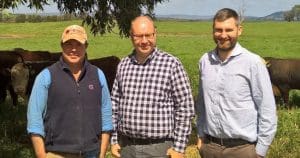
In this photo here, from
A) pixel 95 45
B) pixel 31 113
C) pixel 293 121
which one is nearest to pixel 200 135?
pixel 31 113

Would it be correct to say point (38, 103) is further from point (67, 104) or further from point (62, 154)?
point (62, 154)

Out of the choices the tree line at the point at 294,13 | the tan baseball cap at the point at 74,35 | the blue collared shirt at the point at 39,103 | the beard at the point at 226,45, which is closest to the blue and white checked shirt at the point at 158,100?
the beard at the point at 226,45

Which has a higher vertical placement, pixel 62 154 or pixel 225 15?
pixel 225 15

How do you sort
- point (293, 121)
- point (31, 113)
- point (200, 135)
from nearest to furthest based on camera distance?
1. point (31, 113)
2. point (200, 135)
3. point (293, 121)

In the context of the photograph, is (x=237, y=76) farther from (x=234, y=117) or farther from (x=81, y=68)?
(x=81, y=68)

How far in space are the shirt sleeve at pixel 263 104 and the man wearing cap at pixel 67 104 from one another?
1.29m

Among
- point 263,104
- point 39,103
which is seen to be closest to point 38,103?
point 39,103

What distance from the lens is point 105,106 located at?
4.35 m

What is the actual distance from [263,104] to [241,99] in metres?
0.18

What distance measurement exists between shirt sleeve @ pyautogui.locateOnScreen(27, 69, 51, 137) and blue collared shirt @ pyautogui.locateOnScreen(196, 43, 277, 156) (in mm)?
1359

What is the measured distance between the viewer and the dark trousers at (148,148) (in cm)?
432

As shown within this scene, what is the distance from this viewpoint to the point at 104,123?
4371 millimetres

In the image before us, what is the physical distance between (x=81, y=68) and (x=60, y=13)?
7671 mm

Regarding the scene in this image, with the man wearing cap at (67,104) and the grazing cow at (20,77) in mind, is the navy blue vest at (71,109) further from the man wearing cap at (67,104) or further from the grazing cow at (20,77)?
the grazing cow at (20,77)
